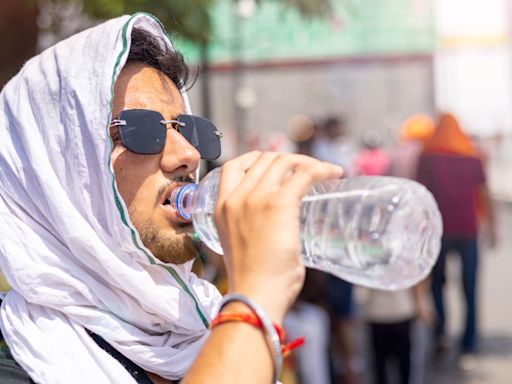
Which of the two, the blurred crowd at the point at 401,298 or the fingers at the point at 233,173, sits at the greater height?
the fingers at the point at 233,173

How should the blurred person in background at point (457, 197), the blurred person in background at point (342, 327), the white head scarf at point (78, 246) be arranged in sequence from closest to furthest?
the white head scarf at point (78, 246)
the blurred person in background at point (342, 327)
the blurred person in background at point (457, 197)

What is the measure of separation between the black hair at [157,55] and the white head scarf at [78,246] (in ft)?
0.47

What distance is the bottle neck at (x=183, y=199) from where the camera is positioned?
1.75 metres

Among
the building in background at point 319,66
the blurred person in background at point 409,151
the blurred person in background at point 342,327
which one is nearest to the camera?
the blurred person in background at point 342,327

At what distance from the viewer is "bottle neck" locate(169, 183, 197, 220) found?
175 centimetres

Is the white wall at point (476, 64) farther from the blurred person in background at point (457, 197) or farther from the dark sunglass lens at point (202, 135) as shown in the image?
the dark sunglass lens at point (202, 135)

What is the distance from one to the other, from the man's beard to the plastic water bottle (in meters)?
0.04

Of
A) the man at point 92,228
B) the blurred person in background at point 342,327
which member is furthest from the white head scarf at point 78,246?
the blurred person in background at point 342,327

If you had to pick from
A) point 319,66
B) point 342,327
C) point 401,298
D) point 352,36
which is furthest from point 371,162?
point 319,66

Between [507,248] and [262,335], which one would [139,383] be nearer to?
[262,335]

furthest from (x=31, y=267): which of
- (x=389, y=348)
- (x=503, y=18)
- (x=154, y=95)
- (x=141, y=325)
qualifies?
(x=503, y=18)

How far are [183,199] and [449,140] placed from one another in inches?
209

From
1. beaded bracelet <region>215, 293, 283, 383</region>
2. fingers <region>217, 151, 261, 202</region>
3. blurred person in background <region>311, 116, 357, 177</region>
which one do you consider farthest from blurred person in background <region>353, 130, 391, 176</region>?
beaded bracelet <region>215, 293, 283, 383</region>

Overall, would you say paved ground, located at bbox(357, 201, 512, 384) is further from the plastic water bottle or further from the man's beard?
the man's beard
